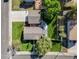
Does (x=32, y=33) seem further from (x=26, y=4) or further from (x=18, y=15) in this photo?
(x=26, y=4)

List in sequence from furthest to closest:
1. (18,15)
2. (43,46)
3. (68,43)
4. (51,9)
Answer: (18,15) → (68,43) → (51,9) → (43,46)

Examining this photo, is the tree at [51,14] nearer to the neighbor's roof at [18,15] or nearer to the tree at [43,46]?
the tree at [43,46]

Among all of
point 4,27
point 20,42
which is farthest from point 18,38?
point 4,27

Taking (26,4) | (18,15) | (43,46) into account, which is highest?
(26,4)

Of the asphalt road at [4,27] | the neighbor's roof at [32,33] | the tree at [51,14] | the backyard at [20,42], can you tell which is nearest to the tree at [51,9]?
the tree at [51,14]

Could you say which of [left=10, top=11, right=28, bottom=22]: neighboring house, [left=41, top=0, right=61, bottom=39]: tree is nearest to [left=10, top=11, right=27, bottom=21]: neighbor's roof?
[left=10, top=11, right=28, bottom=22]: neighboring house

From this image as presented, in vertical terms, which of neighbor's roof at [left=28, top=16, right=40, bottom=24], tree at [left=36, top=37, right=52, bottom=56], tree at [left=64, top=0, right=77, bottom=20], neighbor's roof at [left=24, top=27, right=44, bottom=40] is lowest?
tree at [left=36, top=37, right=52, bottom=56]

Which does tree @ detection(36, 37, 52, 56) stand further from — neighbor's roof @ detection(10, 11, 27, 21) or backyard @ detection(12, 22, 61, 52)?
neighbor's roof @ detection(10, 11, 27, 21)

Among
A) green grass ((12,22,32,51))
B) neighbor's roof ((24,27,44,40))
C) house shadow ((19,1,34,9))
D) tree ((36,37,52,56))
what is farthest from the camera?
house shadow ((19,1,34,9))
